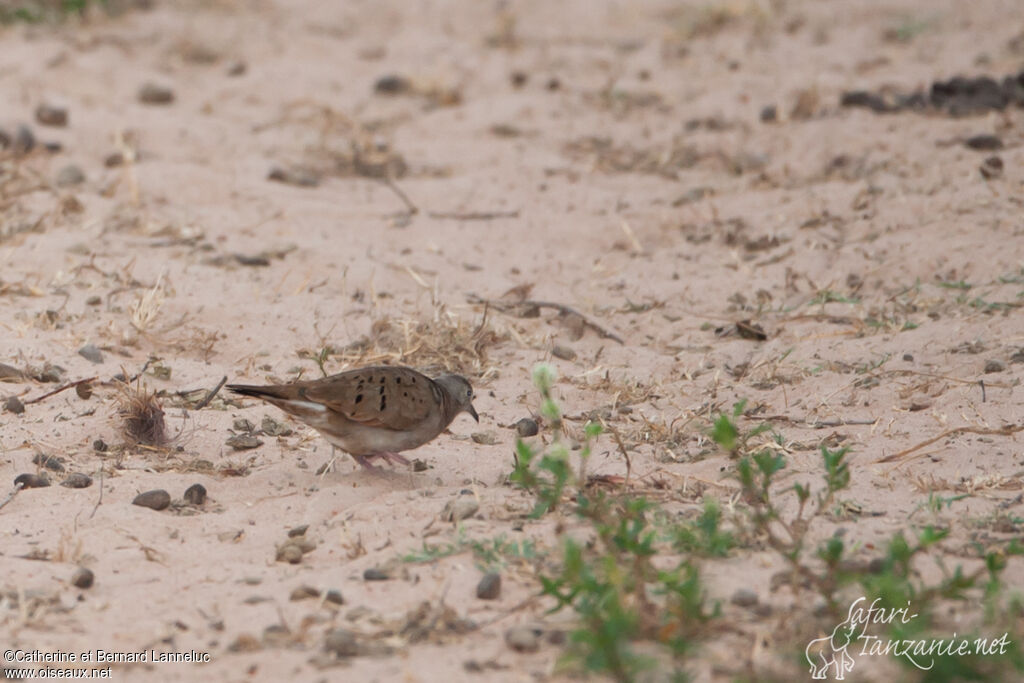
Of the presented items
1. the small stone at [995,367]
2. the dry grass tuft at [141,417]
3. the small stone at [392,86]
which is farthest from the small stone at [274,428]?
the small stone at [392,86]

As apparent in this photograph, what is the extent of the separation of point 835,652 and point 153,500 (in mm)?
2499

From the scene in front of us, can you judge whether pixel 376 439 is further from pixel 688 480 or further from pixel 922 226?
pixel 922 226

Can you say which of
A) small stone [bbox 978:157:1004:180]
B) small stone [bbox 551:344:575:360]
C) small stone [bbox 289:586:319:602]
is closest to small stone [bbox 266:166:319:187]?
small stone [bbox 551:344:575:360]

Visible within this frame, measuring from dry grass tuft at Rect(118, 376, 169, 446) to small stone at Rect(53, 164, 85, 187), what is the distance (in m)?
3.39

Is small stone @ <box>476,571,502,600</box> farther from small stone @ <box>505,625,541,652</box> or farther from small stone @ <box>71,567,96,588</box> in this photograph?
small stone @ <box>71,567,96,588</box>

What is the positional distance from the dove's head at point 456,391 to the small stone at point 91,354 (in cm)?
175

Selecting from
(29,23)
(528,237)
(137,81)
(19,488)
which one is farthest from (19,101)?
(19,488)

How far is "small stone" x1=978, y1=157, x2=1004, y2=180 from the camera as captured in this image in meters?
7.42

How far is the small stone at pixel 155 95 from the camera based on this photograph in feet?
31.5

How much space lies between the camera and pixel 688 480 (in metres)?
4.67

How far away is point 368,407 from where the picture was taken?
4.76 m

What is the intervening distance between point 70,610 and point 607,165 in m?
5.68

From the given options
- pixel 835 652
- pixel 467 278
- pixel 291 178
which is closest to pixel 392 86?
pixel 291 178

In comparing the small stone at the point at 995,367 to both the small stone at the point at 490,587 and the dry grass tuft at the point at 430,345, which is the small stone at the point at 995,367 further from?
the small stone at the point at 490,587
